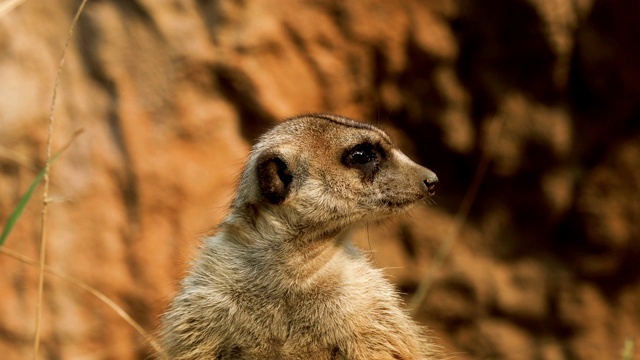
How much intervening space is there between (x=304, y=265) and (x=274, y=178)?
0.30 metres

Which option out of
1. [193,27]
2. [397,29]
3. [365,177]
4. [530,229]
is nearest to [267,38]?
[193,27]

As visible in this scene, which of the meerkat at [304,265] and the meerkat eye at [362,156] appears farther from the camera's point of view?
the meerkat eye at [362,156]

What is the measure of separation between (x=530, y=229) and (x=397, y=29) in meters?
1.38

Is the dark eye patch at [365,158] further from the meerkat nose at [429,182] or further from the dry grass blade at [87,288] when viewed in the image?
the dry grass blade at [87,288]

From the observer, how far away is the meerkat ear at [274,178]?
9.11ft

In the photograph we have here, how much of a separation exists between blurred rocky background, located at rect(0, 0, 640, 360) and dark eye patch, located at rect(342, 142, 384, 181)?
180cm

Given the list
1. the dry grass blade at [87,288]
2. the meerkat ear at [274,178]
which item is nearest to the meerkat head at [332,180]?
the meerkat ear at [274,178]

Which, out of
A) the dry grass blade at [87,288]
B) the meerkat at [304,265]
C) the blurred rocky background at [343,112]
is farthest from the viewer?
the blurred rocky background at [343,112]

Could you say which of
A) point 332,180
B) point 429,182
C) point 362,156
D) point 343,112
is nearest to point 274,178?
point 332,180

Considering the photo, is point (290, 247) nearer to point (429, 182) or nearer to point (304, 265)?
point (304, 265)

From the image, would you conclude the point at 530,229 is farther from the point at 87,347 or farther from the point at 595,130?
the point at 87,347

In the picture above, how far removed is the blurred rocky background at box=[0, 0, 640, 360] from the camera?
4.72 meters

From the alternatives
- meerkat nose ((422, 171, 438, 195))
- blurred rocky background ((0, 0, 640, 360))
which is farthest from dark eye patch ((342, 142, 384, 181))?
blurred rocky background ((0, 0, 640, 360))

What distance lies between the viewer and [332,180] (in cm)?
280
